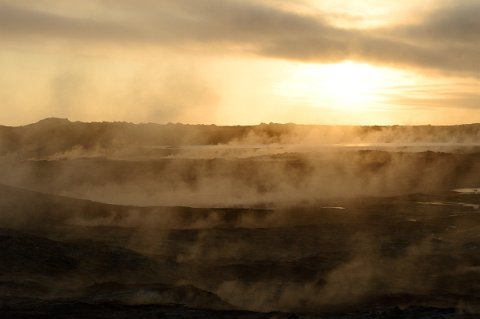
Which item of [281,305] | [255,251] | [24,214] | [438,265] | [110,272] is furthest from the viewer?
[24,214]

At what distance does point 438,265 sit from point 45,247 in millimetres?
14347

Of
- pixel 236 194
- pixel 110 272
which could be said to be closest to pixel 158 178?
pixel 236 194

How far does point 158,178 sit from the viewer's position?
68750mm

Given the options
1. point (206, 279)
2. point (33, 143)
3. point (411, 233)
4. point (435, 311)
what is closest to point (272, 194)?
point (411, 233)

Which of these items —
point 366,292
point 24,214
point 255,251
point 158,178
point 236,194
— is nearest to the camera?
point 366,292

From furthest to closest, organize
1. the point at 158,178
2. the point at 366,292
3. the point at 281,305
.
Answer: the point at 158,178, the point at 366,292, the point at 281,305

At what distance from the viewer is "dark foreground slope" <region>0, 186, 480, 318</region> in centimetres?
2086

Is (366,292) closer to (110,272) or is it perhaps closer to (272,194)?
(110,272)

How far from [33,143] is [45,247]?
292 feet

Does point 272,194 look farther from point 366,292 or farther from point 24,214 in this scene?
point 366,292

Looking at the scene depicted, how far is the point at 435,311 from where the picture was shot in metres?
19.1

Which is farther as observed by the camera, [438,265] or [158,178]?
[158,178]

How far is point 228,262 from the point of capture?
28.4 m

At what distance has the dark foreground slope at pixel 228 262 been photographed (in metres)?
20.9
